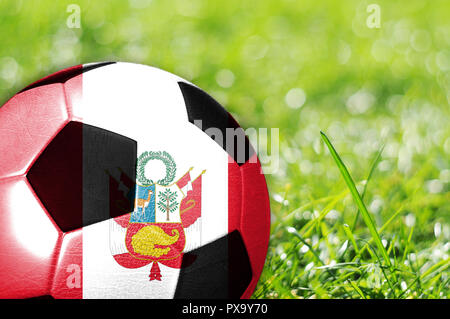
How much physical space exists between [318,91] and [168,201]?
2.86m

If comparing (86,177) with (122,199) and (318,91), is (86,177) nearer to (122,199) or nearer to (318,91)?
(122,199)

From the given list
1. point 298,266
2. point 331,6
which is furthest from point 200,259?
point 331,6

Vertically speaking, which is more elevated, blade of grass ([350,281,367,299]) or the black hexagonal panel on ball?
the black hexagonal panel on ball

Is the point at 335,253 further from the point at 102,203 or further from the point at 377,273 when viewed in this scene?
the point at 102,203

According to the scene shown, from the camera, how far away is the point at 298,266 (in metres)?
2.21

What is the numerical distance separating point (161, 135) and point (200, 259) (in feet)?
1.30

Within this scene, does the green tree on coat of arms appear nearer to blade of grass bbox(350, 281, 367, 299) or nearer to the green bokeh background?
the green bokeh background

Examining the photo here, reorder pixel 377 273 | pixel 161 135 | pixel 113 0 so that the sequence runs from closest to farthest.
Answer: pixel 161 135 < pixel 377 273 < pixel 113 0

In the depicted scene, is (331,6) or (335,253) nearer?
(335,253)

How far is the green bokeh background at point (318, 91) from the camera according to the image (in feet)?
6.93

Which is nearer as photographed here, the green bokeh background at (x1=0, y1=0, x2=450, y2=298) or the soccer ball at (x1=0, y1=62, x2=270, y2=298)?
the soccer ball at (x1=0, y1=62, x2=270, y2=298)

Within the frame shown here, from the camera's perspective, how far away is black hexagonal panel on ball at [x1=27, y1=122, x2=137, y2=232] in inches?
63.7

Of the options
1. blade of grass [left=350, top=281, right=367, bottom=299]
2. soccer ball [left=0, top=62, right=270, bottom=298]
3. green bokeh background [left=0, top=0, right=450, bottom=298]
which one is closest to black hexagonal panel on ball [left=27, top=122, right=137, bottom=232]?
soccer ball [left=0, top=62, right=270, bottom=298]

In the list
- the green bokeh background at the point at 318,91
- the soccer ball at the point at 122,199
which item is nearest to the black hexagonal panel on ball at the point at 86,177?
the soccer ball at the point at 122,199
